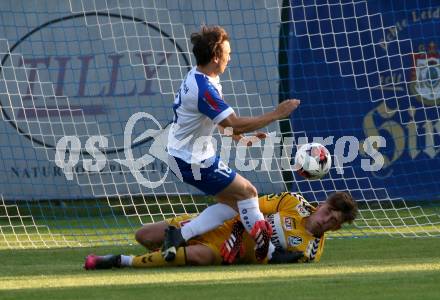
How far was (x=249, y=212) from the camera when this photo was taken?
8102 millimetres

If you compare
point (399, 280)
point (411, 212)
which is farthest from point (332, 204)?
point (411, 212)

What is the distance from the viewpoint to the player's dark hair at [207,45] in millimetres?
8289

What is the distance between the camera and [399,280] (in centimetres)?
692

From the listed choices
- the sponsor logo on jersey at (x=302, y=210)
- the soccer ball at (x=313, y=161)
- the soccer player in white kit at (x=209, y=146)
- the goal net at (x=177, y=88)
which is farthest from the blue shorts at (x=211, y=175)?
the goal net at (x=177, y=88)

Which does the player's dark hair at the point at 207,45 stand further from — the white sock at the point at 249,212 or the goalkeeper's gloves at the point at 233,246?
the goalkeeper's gloves at the point at 233,246

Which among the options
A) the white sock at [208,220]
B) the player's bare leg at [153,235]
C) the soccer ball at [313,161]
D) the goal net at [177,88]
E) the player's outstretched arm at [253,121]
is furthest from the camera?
A: the goal net at [177,88]

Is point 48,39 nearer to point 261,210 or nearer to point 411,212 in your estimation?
point 411,212

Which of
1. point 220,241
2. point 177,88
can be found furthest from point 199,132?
point 177,88

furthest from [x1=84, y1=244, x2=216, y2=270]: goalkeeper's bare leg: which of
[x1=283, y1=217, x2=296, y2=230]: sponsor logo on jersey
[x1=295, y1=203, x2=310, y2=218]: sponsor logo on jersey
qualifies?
[x1=295, y1=203, x2=310, y2=218]: sponsor logo on jersey

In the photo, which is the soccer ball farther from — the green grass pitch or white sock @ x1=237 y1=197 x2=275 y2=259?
white sock @ x1=237 y1=197 x2=275 y2=259

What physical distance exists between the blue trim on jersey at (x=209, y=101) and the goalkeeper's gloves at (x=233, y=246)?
83 centimetres

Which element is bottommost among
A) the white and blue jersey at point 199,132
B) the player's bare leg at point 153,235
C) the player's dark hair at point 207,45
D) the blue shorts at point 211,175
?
the player's bare leg at point 153,235

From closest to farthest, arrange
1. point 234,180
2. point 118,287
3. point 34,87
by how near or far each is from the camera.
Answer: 1. point 118,287
2. point 234,180
3. point 34,87

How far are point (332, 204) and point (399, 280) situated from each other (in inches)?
55.2
